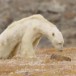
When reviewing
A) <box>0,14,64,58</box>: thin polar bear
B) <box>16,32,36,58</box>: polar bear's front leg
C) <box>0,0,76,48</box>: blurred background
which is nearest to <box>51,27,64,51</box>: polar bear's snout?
<box>0,14,64,58</box>: thin polar bear

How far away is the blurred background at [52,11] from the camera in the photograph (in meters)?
67.0

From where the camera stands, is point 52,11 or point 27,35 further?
point 52,11

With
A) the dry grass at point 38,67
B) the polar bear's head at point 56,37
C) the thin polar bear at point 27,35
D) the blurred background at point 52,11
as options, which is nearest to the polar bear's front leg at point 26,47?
the thin polar bear at point 27,35

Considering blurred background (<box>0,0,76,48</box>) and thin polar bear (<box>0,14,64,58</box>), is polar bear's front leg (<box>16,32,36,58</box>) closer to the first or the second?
thin polar bear (<box>0,14,64,58</box>)

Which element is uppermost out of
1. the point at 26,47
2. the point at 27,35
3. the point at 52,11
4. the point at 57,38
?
the point at 52,11

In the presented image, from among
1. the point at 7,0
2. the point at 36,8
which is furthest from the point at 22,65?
the point at 7,0

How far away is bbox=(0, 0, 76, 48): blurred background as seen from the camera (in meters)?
67.0

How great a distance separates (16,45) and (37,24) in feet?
4.80

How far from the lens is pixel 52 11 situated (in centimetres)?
7719

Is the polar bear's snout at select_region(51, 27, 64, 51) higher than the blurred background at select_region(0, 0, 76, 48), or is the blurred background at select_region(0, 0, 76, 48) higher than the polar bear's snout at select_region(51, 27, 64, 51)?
the blurred background at select_region(0, 0, 76, 48)

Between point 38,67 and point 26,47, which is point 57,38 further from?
point 38,67

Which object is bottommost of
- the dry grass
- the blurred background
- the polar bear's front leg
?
the dry grass

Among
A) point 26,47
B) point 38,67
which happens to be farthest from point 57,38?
point 38,67

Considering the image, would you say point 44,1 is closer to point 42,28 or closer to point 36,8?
point 36,8
